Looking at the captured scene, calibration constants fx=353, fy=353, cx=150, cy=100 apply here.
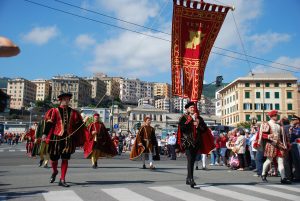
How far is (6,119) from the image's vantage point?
13025cm

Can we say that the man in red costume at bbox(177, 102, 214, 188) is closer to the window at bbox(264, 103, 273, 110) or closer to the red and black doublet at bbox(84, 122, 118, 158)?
the red and black doublet at bbox(84, 122, 118, 158)

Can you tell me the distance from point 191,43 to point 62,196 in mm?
7327

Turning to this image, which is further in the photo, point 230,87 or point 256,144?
point 230,87

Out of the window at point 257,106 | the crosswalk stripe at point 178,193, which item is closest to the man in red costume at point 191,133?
the crosswalk stripe at point 178,193

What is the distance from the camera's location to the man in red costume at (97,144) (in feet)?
41.9

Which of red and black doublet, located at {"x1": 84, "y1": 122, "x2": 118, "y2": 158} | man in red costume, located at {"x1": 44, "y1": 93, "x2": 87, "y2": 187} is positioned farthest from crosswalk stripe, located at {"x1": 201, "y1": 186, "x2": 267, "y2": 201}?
red and black doublet, located at {"x1": 84, "y1": 122, "x2": 118, "y2": 158}

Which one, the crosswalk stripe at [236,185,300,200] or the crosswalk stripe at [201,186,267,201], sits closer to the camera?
the crosswalk stripe at [201,186,267,201]

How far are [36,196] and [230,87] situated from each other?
340 feet

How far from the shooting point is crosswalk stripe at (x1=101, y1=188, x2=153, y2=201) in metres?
6.22

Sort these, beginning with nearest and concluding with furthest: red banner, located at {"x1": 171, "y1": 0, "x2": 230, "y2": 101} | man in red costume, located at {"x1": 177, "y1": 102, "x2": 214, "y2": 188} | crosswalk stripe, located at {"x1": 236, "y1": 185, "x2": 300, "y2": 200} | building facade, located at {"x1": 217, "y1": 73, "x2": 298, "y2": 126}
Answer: crosswalk stripe, located at {"x1": 236, "y1": 185, "x2": 300, "y2": 200} < man in red costume, located at {"x1": 177, "y1": 102, "x2": 214, "y2": 188} < red banner, located at {"x1": 171, "y1": 0, "x2": 230, "y2": 101} < building facade, located at {"x1": 217, "y1": 73, "x2": 298, "y2": 126}

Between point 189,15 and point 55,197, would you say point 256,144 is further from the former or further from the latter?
point 55,197

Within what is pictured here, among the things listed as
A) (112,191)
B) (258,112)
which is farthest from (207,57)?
(258,112)

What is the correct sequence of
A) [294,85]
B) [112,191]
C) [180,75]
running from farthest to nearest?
A: [294,85]
[180,75]
[112,191]

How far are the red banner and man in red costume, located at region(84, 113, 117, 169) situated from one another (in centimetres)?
311
